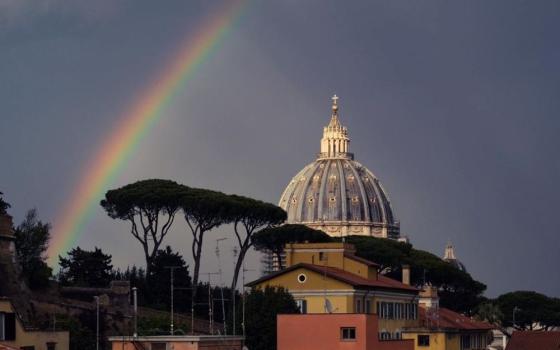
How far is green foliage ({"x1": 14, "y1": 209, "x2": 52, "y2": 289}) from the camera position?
59094 millimetres

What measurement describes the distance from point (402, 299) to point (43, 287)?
17073mm

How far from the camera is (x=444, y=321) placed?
67.2m

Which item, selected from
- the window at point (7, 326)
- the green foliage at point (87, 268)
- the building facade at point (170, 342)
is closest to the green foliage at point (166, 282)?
the green foliage at point (87, 268)

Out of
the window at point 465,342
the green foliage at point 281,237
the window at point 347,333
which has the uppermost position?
the green foliage at point 281,237

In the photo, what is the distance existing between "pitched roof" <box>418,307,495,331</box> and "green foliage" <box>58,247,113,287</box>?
16.4 metres

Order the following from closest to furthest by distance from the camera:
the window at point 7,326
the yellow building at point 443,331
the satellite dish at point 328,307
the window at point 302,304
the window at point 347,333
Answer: the window at point 7,326
the window at point 347,333
the satellite dish at point 328,307
the window at point 302,304
the yellow building at point 443,331

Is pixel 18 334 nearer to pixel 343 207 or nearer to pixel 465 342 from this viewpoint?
pixel 465 342

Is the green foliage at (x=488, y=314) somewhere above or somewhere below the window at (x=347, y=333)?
above

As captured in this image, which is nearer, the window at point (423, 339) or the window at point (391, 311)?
the window at point (391, 311)

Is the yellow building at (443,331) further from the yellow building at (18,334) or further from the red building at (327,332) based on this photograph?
the yellow building at (18,334)

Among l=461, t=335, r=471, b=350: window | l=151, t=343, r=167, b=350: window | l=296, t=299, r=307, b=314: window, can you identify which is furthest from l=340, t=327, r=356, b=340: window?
l=461, t=335, r=471, b=350: window

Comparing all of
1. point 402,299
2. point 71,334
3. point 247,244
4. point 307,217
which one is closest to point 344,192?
point 307,217

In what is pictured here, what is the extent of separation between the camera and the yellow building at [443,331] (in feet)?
207

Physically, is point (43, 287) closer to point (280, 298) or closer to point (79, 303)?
point (79, 303)
